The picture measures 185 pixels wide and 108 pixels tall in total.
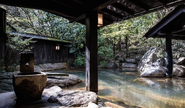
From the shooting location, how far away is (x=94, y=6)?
139 inches

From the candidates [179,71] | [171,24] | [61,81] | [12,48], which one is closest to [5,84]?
[61,81]

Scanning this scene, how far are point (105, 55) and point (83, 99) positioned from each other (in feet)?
34.6

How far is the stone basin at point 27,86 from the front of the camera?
2.58 m

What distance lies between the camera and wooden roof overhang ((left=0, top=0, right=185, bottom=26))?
10.4 feet

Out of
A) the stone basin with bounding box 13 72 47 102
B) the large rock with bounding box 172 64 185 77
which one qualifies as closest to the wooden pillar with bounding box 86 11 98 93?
the stone basin with bounding box 13 72 47 102

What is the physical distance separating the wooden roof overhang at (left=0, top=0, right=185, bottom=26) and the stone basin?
2.06 meters

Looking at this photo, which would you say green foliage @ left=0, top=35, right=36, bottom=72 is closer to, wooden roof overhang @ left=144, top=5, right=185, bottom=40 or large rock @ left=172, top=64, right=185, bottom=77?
wooden roof overhang @ left=144, top=5, right=185, bottom=40

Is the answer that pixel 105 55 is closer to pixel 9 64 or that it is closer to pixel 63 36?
pixel 63 36

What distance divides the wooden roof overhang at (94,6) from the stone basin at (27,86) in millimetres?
2062

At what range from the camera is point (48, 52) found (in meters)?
12.1

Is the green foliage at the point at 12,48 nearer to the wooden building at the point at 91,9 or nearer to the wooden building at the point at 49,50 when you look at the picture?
the wooden building at the point at 49,50

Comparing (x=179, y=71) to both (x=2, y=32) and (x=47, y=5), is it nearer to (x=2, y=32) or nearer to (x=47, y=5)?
(x=47, y=5)

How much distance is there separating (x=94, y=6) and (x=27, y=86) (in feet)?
9.86

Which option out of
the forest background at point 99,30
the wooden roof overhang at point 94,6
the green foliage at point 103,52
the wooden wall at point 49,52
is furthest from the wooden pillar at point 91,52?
the wooden wall at point 49,52
